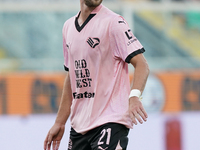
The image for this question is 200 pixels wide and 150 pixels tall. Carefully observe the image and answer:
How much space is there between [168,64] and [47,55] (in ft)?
12.8

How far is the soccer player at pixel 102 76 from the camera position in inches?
106

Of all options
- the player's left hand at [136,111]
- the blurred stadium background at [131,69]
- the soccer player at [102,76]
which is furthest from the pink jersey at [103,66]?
the blurred stadium background at [131,69]

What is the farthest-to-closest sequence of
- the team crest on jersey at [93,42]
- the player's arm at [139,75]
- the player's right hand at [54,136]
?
the player's right hand at [54,136] → the team crest on jersey at [93,42] → the player's arm at [139,75]

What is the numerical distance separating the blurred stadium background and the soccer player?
3.37 metres

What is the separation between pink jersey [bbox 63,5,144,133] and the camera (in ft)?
8.96

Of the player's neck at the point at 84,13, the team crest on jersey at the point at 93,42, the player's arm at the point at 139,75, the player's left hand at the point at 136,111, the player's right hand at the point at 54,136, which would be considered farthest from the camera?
the player's right hand at the point at 54,136

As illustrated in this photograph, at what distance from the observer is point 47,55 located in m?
12.8

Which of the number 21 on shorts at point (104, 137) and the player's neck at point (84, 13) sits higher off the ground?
the player's neck at point (84, 13)

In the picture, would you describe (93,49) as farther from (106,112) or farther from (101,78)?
(106,112)

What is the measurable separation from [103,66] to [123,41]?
248 mm

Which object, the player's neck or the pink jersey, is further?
the player's neck

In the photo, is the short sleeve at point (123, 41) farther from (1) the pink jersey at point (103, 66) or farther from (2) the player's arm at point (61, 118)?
(2) the player's arm at point (61, 118)

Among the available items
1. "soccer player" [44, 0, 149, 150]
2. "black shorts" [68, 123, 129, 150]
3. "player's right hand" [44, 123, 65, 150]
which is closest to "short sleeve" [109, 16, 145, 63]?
"soccer player" [44, 0, 149, 150]

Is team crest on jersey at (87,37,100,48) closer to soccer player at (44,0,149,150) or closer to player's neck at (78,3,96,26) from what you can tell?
soccer player at (44,0,149,150)
